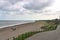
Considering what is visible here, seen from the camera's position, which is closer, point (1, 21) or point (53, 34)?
point (53, 34)

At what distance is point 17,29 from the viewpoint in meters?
4.77

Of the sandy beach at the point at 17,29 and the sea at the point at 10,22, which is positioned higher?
the sea at the point at 10,22

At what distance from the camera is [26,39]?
349 centimetres

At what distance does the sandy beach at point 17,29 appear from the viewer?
14.3ft

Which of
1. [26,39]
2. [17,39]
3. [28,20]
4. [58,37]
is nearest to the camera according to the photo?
[58,37]

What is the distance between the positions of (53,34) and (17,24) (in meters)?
1.72

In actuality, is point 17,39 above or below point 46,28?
below

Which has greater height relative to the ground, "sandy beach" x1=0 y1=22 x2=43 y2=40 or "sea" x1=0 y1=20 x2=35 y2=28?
"sea" x1=0 y1=20 x2=35 y2=28

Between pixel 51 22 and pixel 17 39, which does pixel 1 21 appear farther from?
pixel 51 22

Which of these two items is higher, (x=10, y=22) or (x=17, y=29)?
(x=10, y=22)

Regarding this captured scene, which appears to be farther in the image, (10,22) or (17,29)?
(17,29)

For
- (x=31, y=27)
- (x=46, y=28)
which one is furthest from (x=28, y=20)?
(x=46, y=28)

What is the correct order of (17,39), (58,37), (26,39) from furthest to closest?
(17,39)
(26,39)
(58,37)

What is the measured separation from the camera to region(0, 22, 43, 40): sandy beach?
4.37 m
